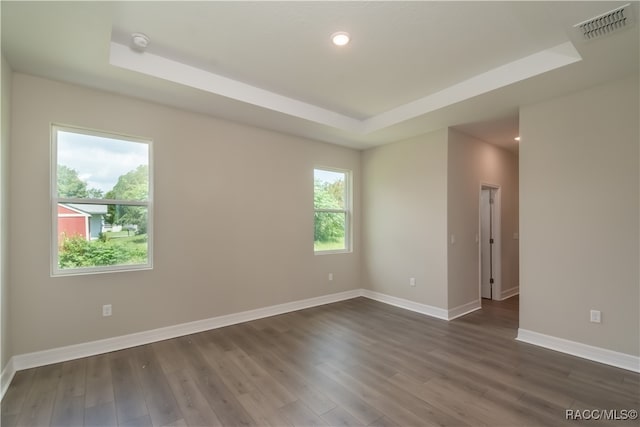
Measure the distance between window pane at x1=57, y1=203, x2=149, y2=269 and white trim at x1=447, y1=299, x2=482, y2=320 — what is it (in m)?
4.03

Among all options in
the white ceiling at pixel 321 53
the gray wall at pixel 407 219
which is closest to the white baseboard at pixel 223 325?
the gray wall at pixel 407 219

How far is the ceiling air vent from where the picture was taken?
78.4 inches

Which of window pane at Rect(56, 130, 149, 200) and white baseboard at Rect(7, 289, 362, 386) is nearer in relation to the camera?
white baseboard at Rect(7, 289, 362, 386)

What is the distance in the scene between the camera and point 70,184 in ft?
9.84

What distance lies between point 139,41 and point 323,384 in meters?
3.27

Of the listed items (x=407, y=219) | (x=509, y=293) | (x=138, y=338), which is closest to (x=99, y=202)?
(x=138, y=338)

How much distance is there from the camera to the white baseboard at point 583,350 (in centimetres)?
275

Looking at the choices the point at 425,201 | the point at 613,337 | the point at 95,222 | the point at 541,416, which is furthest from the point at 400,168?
the point at 95,222

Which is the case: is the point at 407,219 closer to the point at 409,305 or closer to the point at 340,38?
the point at 409,305

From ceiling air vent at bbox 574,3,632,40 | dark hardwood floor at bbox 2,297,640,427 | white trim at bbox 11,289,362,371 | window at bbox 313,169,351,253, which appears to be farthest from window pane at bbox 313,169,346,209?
ceiling air vent at bbox 574,3,632,40

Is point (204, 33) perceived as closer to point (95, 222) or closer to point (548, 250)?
point (95, 222)

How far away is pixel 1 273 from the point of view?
2389 mm

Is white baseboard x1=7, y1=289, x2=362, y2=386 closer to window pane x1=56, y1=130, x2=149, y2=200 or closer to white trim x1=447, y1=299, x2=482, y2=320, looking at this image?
window pane x1=56, y1=130, x2=149, y2=200

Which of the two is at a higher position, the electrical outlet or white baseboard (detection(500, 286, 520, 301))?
the electrical outlet
